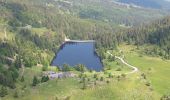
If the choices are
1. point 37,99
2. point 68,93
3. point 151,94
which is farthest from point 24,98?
point 151,94

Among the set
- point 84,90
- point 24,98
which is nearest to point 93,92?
point 84,90

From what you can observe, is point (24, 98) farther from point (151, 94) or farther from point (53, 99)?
point (151, 94)

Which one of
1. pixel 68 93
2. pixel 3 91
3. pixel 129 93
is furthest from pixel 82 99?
pixel 3 91

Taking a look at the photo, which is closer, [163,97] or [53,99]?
[53,99]

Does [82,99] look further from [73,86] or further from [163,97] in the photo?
[163,97]

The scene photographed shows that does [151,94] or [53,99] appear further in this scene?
[151,94]

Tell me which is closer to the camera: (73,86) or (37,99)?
(37,99)

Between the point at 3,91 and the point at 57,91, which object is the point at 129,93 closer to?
the point at 57,91
